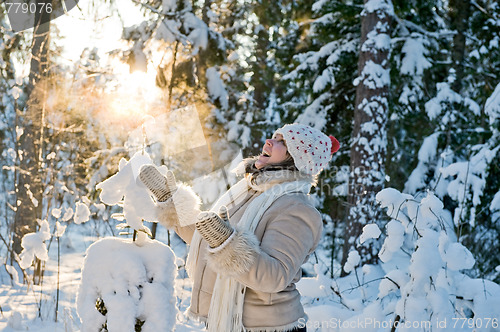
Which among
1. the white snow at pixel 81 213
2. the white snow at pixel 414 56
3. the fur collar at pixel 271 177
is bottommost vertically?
the white snow at pixel 81 213

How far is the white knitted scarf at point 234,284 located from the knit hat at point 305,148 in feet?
0.31

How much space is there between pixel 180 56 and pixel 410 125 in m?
6.56

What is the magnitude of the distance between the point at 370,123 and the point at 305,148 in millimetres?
5447

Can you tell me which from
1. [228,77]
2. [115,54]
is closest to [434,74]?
[228,77]

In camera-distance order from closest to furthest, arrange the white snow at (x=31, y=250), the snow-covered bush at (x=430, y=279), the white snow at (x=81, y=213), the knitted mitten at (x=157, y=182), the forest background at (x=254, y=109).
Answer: the knitted mitten at (x=157, y=182), the snow-covered bush at (x=430, y=279), the white snow at (x=31, y=250), the white snow at (x=81, y=213), the forest background at (x=254, y=109)

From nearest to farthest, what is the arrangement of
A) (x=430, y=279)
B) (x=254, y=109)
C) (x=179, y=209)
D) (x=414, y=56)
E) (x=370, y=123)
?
(x=179, y=209) → (x=430, y=279) → (x=370, y=123) → (x=414, y=56) → (x=254, y=109)

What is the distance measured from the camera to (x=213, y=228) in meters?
1.84

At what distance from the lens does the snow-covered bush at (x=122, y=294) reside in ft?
5.83

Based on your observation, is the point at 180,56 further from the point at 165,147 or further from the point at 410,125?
the point at 410,125

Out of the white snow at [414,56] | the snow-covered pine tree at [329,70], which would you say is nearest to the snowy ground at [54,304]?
the snow-covered pine tree at [329,70]

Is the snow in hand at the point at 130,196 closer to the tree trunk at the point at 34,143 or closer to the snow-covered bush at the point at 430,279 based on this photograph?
the snow-covered bush at the point at 430,279

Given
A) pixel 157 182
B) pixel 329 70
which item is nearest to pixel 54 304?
pixel 157 182

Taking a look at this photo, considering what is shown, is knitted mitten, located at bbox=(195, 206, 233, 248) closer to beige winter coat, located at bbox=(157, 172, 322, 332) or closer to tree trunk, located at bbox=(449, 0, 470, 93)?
beige winter coat, located at bbox=(157, 172, 322, 332)

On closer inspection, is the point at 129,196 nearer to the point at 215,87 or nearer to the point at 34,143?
the point at 34,143
